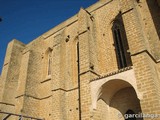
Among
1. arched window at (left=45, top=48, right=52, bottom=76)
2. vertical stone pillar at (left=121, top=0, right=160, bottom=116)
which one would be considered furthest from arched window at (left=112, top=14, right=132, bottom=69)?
arched window at (left=45, top=48, right=52, bottom=76)

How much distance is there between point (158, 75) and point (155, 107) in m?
2.11

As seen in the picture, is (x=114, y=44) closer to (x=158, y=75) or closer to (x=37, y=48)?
(x=158, y=75)

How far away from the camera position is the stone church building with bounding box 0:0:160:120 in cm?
774

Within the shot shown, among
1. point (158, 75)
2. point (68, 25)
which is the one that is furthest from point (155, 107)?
point (68, 25)

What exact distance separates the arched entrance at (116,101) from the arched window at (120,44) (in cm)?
141

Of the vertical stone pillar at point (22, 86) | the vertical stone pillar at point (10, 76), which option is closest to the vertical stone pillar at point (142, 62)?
the vertical stone pillar at point (22, 86)

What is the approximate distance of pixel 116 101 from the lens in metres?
9.23

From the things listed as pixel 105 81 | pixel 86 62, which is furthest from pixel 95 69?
pixel 105 81

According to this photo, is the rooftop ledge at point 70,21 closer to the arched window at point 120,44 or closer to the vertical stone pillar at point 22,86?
the arched window at point 120,44

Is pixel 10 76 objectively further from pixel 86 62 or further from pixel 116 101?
pixel 116 101

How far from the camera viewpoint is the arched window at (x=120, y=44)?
9.80m

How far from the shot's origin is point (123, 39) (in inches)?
404

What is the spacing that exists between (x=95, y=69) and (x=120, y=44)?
7.07 feet

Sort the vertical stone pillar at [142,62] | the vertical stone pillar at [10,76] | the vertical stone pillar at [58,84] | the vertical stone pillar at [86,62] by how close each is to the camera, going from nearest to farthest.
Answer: the vertical stone pillar at [142,62]
the vertical stone pillar at [86,62]
the vertical stone pillar at [58,84]
the vertical stone pillar at [10,76]
